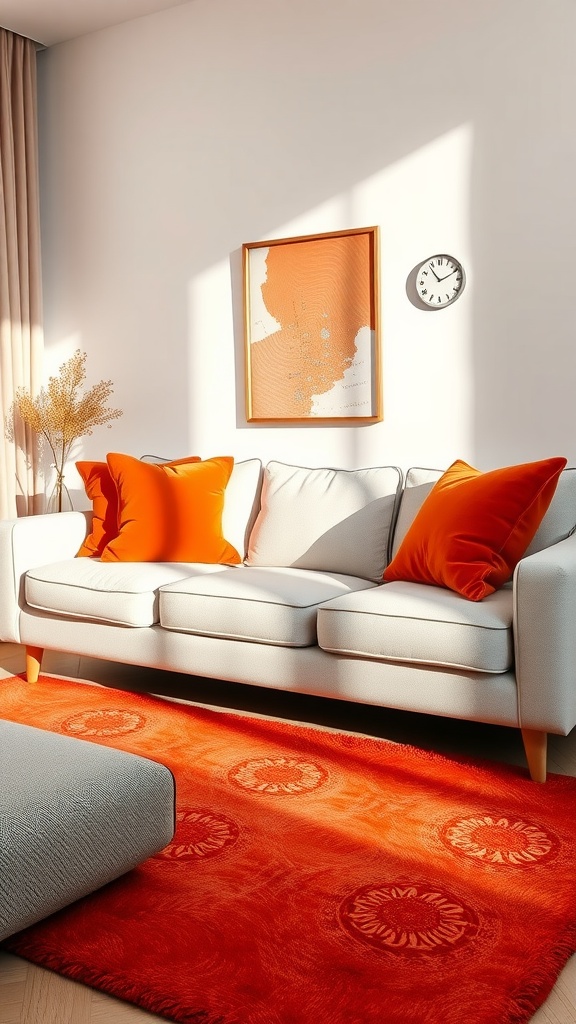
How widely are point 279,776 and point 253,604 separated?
62 cm

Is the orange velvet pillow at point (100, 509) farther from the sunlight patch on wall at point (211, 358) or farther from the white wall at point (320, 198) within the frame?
the white wall at point (320, 198)

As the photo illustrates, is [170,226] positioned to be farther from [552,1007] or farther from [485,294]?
[552,1007]

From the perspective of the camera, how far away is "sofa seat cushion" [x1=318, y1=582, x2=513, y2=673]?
2.63m

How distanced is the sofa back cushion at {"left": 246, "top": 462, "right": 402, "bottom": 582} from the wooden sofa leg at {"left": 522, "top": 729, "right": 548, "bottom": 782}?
40.8 inches

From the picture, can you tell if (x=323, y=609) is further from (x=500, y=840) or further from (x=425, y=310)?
(x=425, y=310)

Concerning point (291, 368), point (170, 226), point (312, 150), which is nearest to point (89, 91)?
point (170, 226)

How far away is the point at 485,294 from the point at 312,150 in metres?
1.06

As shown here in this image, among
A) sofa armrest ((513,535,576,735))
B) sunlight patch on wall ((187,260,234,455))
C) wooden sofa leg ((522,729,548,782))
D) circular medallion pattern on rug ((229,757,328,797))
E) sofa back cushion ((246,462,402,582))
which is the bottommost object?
circular medallion pattern on rug ((229,757,328,797))

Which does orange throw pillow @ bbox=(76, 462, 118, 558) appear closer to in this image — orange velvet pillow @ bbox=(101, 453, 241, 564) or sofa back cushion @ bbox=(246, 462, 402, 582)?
orange velvet pillow @ bbox=(101, 453, 241, 564)

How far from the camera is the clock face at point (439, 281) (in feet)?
12.3

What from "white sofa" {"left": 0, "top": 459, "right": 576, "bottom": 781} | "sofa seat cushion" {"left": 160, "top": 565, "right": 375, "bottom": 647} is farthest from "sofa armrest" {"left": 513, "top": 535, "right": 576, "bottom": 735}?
"sofa seat cushion" {"left": 160, "top": 565, "right": 375, "bottom": 647}

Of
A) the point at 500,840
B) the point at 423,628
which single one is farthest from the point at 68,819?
the point at 423,628

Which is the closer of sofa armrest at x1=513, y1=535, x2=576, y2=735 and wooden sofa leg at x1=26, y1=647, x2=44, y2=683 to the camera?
sofa armrest at x1=513, y1=535, x2=576, y2=735

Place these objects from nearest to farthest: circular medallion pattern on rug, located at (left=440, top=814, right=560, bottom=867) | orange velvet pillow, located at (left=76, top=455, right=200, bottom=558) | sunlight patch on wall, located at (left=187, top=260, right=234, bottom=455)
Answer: circular medallion pattern on rug, located at (left=440, top=814, right=560, bottom=867) < orange velvet pillow, located at (left=76, top=455, right=200, bottom=558) < sunlight patch on wall, located at (left=187, top=260, right=234, bottom=455)
